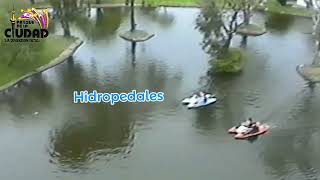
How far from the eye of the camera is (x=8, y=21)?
135 feet

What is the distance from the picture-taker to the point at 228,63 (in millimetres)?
41719

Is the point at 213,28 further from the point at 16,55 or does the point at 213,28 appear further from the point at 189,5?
the point at 189,5

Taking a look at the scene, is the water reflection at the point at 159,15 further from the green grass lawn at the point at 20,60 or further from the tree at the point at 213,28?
the green grass lawn at the point at 20,60

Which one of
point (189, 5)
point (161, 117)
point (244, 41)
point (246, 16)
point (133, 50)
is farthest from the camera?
point (189, 5)

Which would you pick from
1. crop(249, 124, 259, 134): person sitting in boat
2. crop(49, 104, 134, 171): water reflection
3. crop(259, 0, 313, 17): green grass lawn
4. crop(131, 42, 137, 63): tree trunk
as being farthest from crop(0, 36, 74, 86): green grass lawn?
crop(259, 0, 313, 17): green grass lawn

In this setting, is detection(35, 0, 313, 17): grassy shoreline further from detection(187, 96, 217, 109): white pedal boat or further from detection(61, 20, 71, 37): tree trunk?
detection(187, 96, 217, 109): white pedal boat

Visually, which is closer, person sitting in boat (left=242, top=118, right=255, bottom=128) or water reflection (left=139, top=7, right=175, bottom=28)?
person sitting in boat (left=242, top=118, right=255, bottom=128)

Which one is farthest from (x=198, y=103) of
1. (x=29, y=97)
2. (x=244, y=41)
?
(x=244, y=41)

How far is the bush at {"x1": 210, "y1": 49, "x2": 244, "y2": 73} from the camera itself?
41594 mm

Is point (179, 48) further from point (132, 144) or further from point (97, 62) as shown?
point (132, 144)

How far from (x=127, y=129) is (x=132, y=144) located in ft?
6.28

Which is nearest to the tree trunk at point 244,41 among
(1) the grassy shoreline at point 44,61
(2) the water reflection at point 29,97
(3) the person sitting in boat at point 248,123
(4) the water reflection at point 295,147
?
(4) the water reflection at point 295,147

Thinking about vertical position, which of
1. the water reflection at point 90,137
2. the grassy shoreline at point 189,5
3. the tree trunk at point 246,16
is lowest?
the water reflection at point 90,137

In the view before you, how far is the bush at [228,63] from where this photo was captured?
136 ft
